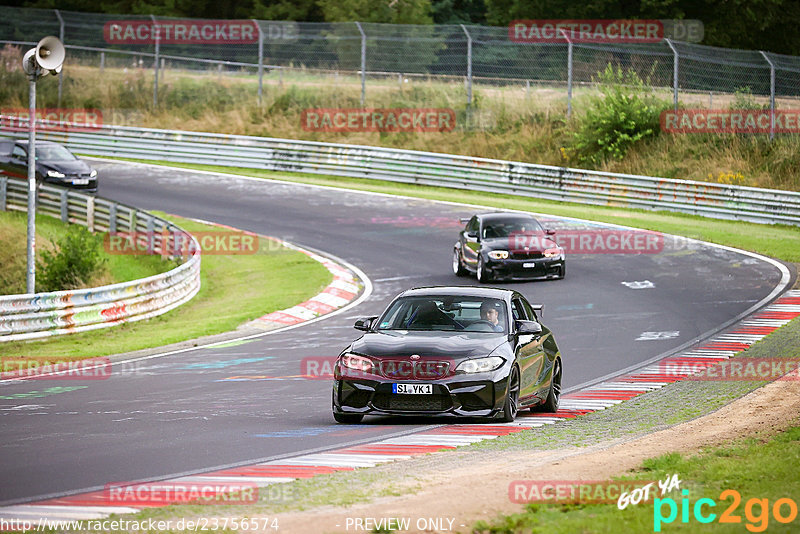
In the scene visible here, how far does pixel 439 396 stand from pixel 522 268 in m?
14.0

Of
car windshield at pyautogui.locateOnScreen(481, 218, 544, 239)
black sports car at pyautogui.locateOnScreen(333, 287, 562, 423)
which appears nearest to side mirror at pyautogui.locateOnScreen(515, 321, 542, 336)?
black sports car at pyautogui.locateOnScreen(333, 287, 562, 423)

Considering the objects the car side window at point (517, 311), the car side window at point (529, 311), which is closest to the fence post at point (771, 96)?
the car side window at point (529, 311)

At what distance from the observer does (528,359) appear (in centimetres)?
1265

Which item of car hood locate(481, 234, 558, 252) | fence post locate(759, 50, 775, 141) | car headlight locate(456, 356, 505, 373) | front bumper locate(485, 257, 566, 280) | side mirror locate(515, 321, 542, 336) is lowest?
front bumper locate(485, 257, 566, 280)

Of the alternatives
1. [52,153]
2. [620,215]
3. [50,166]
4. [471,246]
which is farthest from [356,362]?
[52,153]

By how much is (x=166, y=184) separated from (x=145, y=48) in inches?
575

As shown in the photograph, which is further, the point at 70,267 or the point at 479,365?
the point at 70,267

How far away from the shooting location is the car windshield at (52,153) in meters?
36.7

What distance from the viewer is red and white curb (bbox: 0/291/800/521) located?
7.92m

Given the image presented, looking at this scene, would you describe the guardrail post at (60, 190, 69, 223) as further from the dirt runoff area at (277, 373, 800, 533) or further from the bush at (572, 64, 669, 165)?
the dirt runoff area at (277, 373, 800, 533)

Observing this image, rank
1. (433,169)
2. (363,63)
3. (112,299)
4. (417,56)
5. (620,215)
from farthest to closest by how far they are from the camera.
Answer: (363,63) → (417,56) → (433,169) → (620,215) → (112,299)

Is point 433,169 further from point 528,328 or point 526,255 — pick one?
point 528,328

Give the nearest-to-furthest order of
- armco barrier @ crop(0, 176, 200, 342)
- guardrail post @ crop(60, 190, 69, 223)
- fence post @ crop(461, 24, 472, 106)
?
armco barrier @ crop(0, 176, 200, 342)
guardrail post @ crop(60, 190, 69, 223)
fence post @ crop(461, 24, 472, 106)

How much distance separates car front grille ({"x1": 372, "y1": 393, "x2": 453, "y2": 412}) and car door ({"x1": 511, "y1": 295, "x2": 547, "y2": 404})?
40.5 inches
